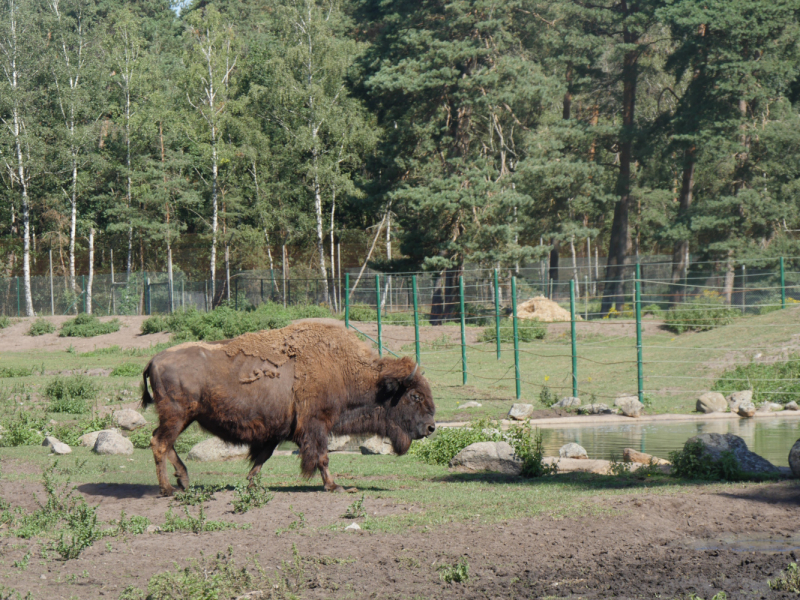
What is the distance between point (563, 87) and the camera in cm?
4150

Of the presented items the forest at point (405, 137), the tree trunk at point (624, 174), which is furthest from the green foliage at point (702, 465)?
the tree trunk at point (624, 174)

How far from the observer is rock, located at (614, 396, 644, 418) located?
16.8m

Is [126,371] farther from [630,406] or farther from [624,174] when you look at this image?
[624,174]

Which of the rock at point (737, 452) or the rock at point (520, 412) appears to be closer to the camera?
the rock at point (737, 452)

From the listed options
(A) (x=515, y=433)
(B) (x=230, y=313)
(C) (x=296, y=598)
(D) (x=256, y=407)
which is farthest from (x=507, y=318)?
(C) (x=296, y=598)

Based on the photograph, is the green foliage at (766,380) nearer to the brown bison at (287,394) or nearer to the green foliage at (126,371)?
the brown bison at (287,394)

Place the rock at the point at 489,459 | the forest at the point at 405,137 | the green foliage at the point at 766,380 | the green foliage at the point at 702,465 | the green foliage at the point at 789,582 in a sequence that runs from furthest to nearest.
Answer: the forest at the point at 405,137 → the green foliage at the point at 766,380 → the rock at the point at 489,459 → the green foliage at the point at 702,465 → the green foliage at the point at 789,582

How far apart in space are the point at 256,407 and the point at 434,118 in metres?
32.2

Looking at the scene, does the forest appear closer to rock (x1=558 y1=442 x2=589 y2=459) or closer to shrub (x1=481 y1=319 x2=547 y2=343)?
shrub (x1=481 y1=319 x2=547 y2=343)

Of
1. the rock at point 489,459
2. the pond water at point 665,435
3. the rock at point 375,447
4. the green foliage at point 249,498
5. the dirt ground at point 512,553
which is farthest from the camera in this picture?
the pond water at point 665,435

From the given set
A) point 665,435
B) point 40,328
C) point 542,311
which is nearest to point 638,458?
point 665,435

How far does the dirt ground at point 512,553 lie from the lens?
5906 millimetres

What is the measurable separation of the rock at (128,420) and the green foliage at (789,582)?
11.7 m

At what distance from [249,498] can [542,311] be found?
2790 centimetres
